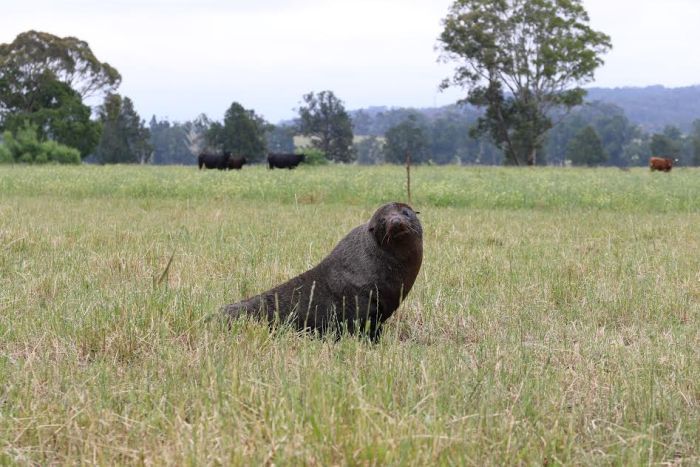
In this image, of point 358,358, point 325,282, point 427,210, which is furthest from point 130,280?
point 427,210

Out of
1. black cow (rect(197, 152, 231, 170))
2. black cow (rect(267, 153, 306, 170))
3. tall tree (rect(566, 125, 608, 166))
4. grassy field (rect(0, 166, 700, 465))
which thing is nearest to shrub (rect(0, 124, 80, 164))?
black cow (rect(197, 152, 231, 170))

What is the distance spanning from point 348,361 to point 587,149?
95.9 metres

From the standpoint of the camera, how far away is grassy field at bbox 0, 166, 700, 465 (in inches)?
109

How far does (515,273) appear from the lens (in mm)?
7602

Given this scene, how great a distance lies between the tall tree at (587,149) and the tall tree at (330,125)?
101ft

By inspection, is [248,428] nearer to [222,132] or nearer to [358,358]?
[358,358]

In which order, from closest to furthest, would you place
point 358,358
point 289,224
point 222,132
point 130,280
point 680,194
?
point 358,358 → point 130,280 → point 289,224 → point 680,194 → point 222,132

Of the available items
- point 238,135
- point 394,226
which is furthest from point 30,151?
point 394,226

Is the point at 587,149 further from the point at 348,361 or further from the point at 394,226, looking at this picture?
the point at 348,361

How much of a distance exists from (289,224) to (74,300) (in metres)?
6.83

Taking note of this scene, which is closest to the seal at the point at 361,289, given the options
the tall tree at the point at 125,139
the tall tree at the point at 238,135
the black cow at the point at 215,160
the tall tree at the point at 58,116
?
the black cow at the point at 215,160

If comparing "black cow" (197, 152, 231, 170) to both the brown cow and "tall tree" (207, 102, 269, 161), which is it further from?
"tall tree" (207, 102, 269, 161)

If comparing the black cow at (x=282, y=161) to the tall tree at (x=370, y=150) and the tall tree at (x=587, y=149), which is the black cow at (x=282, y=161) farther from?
the tall tree at (x=370, y=150)

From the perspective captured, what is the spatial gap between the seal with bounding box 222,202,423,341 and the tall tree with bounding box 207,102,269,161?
6981 cm
